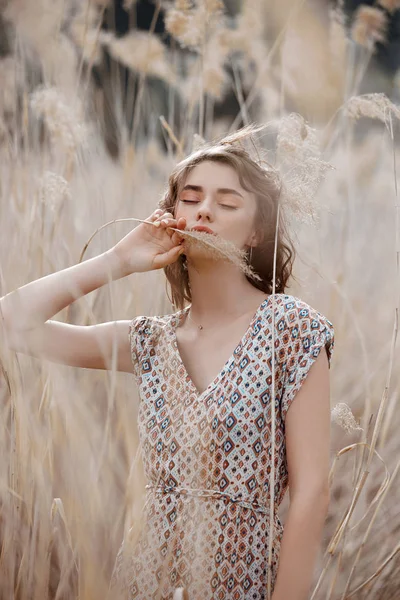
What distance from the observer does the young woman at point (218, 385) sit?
3.51ft

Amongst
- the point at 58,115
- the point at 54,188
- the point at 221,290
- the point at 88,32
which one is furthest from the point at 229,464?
the point at 88,32

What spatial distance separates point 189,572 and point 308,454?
0.74 ft

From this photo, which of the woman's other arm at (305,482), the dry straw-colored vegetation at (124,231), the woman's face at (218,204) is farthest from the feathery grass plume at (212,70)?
the woman's other arm at (305,482)

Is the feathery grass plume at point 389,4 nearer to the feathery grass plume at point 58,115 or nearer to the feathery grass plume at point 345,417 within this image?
the feathery grass plume at point 58,115

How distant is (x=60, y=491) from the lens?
140 cm

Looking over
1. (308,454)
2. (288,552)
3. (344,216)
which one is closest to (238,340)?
(308,454)

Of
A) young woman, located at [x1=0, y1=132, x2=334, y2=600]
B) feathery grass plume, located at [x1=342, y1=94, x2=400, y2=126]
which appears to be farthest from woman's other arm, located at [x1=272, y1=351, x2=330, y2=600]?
feathery grass plume, located at [x1=342, y1=94, x2=400, y2=126]

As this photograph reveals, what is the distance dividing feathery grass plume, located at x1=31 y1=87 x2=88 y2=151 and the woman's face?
0.24 metres

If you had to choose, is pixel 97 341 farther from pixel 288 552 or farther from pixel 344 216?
pixel 344 216

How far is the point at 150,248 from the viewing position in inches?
49.8

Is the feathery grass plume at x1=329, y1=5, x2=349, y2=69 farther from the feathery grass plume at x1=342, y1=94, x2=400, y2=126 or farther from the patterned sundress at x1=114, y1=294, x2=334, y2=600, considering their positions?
the patterned sundress at x1=114, y1=294, x2=334, y2=600

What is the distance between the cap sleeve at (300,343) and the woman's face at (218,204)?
5.7 inches

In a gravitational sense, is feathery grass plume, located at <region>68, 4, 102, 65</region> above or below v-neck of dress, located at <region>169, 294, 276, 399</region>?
above

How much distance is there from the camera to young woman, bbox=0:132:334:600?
1068 millimetres
